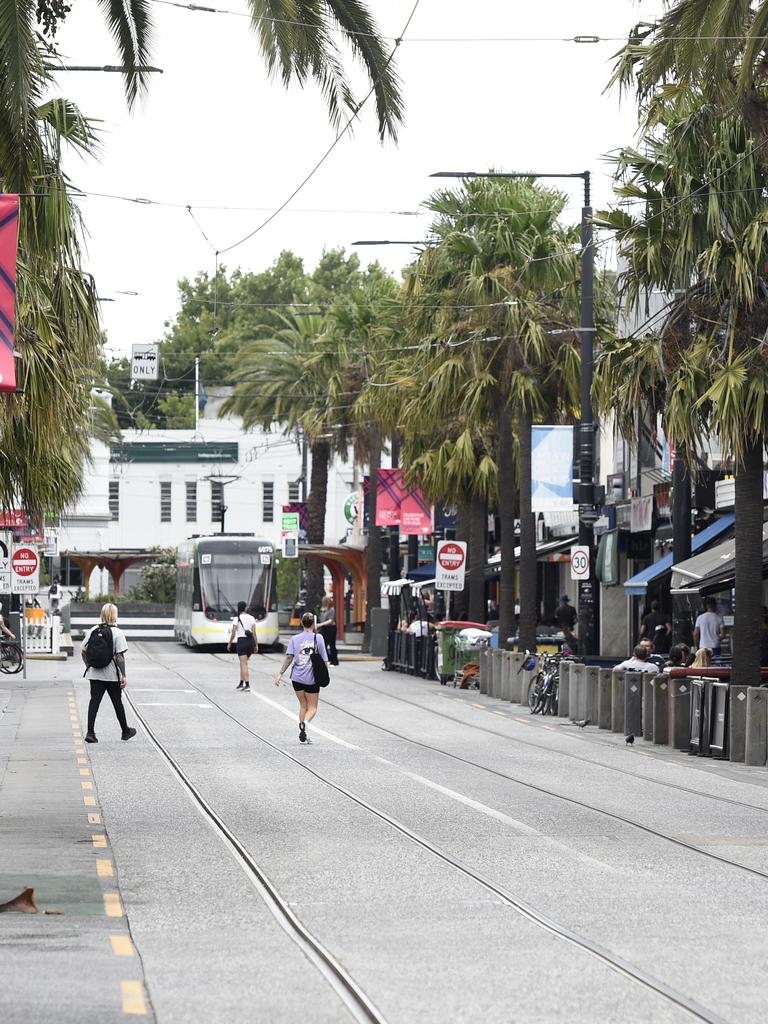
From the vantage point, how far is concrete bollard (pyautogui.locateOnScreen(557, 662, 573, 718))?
3138 cm

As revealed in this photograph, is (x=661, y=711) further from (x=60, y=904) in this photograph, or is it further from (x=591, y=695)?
(x=60, y=904)

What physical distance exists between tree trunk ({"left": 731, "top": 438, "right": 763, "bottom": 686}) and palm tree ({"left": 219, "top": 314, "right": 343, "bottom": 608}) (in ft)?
118

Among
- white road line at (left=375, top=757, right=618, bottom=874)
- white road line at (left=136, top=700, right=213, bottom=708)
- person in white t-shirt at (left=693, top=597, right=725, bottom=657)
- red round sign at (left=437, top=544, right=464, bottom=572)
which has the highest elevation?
red round sign at (left=437, top=544, right=464, bottom=572)

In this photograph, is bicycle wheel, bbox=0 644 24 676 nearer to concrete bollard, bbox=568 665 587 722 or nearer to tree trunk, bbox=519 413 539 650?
tree trunk, bbox=519 413 539 650

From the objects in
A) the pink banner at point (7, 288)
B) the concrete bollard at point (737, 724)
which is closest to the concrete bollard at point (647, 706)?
the concrete bollard at point (737, 724)

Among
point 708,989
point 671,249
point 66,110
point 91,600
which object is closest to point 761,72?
point 671,249

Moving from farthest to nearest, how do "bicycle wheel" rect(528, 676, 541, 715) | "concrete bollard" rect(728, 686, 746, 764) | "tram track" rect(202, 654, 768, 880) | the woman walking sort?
the woman walking → "bicycle wheel" rect(528, 676, 541, 715) → "concrete bollard" rect(728, 686, 746, 764) → "tram track" rect(202, 654, 768, 880)

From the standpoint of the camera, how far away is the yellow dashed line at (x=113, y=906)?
34.6ft

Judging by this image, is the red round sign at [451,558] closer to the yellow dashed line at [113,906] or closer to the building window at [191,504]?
the yellow dashed line at [113,906]

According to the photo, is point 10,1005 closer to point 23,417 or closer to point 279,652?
point 23,417

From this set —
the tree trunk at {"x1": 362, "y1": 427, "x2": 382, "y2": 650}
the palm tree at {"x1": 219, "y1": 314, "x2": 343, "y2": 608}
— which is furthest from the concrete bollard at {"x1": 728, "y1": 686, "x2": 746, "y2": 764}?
the palm tree at {"x1": 219, "y1": 314, "x2": 343, "y2": 608}

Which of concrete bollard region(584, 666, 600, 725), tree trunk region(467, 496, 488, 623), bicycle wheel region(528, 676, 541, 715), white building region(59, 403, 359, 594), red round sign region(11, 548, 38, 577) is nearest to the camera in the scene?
concrete bollard region(584, 666, 600, 725)

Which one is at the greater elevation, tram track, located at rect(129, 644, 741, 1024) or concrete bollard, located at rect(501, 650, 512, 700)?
concrete bollard, located at rect(501, 650, 512, 700)

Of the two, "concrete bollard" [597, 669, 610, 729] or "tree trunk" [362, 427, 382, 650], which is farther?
"tree trunk" [362, 427, 382, 650]
